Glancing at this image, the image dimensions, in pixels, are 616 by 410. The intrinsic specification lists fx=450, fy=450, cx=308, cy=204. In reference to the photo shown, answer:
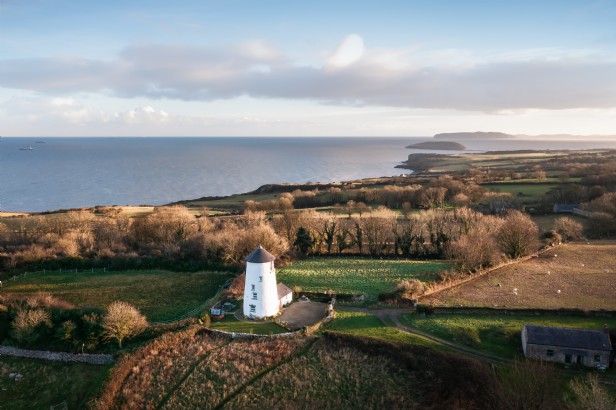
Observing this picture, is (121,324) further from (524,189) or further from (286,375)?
(524,189)

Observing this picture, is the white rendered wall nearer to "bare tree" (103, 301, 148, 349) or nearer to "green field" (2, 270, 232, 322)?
"green field" (2, 270, 232, 322)

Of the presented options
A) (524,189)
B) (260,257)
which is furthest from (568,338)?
(524,189)

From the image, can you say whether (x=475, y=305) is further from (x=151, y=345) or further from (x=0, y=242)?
(x=0, y=242)

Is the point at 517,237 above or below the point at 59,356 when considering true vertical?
above

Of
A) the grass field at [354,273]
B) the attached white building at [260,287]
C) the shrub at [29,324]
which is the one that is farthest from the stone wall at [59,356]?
the grass field at [354,273]

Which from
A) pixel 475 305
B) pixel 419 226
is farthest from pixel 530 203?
pixel 475 305
